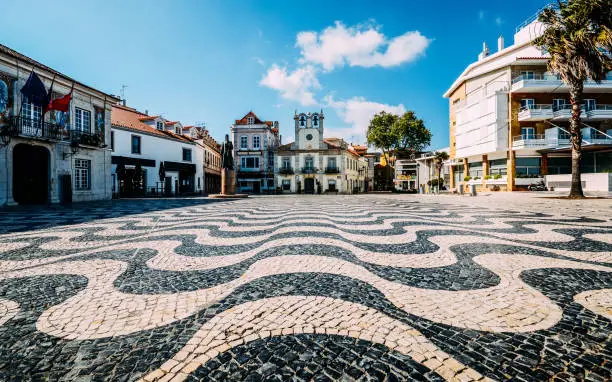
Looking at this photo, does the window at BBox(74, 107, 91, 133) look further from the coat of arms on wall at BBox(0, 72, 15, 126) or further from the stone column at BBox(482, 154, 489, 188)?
the stone column at BBox(482, 154, 489, 188)

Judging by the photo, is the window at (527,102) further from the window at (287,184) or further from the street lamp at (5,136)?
the street lamp at (5,136)

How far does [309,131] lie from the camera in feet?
130

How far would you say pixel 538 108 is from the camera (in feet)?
78.1

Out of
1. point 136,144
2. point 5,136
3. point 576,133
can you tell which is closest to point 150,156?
point 136,144

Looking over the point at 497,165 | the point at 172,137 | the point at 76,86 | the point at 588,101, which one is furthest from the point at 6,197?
the point at 588,101

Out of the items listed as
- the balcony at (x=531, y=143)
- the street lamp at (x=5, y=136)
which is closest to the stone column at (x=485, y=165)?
the balcony at (x=531, y=143)

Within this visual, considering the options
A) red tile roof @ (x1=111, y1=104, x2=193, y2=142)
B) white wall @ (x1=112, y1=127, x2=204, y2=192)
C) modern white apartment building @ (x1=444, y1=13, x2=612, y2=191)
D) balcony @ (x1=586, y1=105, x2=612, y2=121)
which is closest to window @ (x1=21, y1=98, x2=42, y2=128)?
white wall @ (x1=112, y1=127, x2=204, y2=192)

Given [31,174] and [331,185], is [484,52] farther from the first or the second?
[31,174]

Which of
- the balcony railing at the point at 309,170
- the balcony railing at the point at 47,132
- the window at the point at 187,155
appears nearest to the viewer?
the balcony railing at the point at 47,132

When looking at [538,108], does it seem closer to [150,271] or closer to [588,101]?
[588,101]

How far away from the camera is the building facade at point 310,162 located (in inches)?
1547

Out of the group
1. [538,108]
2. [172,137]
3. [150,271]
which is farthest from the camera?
[172,137]

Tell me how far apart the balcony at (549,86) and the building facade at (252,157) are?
99.0 ft

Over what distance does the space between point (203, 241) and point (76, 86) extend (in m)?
18.4
